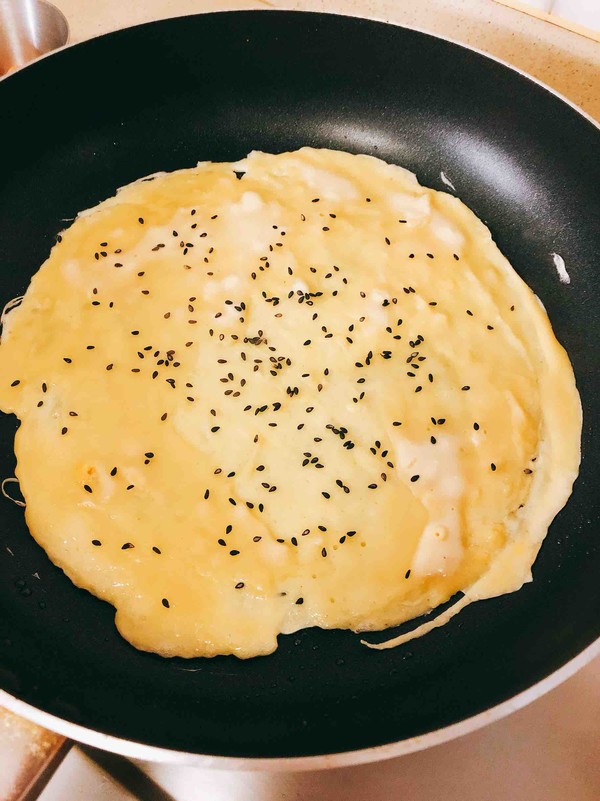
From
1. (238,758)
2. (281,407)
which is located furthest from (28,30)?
(238,758)

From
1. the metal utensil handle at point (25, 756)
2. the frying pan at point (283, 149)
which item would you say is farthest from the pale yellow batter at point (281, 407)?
the metal utensil handle at point (25, 756)

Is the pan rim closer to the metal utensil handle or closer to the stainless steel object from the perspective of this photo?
the metal utensil handle

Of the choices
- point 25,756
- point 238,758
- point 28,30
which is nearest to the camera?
point 238,758

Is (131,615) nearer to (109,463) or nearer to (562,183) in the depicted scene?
(109,463)

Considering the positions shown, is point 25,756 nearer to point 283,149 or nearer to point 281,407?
point 281,407

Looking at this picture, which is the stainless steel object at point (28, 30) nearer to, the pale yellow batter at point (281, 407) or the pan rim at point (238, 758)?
the pale yellow batter at point (281, 407)

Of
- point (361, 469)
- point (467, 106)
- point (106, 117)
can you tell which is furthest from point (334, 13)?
point (361, 469)
